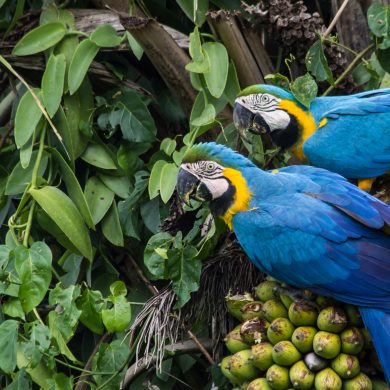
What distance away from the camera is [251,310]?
7.57 ft

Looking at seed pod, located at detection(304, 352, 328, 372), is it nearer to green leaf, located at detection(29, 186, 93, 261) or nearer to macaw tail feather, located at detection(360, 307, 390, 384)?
macaw tail feather, located at detection(360, 307, 390, 384)

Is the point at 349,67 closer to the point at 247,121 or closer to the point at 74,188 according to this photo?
the point at 247,121

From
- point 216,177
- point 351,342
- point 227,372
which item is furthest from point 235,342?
point 216,177

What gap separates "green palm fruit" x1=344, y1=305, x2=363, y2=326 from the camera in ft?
7.34

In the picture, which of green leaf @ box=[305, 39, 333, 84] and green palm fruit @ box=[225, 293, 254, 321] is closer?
green palm fruit @ box=[225, 293, 254, 321]

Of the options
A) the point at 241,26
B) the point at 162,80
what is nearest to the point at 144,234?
the point at 162,80

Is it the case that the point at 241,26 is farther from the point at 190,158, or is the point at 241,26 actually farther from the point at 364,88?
the point at 190,158

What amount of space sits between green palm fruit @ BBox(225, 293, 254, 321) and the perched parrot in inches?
3.3

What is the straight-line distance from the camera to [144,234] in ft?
9.87

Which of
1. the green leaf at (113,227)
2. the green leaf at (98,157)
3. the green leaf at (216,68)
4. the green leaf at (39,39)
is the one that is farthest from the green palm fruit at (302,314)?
the green leaf at (39,39)

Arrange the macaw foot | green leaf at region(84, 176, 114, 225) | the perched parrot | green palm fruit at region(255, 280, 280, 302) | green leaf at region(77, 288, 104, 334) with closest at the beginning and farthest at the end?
the perched parrot
green palm fruit at region(255, 280, 280, 302)
green leaf at region(77, 288, 104, 334)
the macaw foot
green leaf at region(84, 176, 114, 225)

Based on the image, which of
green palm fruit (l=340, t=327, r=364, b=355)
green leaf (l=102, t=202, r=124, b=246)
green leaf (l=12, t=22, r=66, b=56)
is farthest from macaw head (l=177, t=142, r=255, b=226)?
green leaf (l=12, t=22, r=66, b=56)

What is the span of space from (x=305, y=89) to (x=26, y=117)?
2.65 ft

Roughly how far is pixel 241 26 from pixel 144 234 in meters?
0.68
